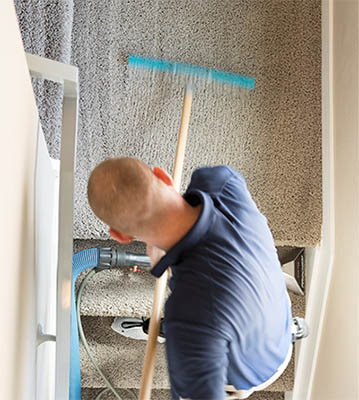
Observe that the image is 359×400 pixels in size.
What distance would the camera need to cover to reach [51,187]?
1469 mm

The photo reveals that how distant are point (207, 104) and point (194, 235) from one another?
92 centimetres

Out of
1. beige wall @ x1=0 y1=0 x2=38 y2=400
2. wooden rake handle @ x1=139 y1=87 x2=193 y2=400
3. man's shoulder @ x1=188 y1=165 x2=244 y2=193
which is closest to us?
beige wall @ x1=0 y1=0 x2=38 y2=400

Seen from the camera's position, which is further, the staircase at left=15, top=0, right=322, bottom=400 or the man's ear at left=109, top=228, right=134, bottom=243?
the staircase at left=15, top=0, right=322, bottom=400

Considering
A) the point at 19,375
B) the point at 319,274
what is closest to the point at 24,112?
the point at 19,375

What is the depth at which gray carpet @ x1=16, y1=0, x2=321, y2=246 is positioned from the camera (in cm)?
178

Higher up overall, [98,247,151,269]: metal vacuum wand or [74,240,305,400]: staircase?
[98,247,151,269]: metal vacuum wand

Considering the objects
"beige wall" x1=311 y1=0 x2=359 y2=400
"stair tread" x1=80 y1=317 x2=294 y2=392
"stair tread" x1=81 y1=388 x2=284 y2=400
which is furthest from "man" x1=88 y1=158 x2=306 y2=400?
"stair tread" x1=81 y1=388 x2=284 y2=400

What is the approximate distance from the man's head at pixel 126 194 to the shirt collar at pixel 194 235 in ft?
0.26

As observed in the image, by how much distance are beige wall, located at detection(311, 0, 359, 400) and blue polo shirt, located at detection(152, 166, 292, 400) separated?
1.84ft

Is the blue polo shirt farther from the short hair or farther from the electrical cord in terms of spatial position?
the electrical cord

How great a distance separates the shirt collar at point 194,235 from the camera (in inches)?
38.7

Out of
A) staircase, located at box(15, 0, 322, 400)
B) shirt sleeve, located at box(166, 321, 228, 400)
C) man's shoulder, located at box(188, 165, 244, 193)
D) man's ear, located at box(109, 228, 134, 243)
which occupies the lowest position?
shirt sleeve, located at box(166, 321, 228, 400)

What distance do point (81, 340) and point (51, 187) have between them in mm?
656

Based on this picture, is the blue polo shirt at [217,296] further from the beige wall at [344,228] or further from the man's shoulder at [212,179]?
the beige wall at [344,228]
